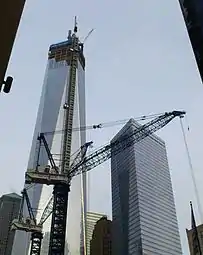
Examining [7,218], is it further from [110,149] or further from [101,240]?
[110,149]

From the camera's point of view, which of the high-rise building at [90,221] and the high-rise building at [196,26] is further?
the high-rise building at [90,221]

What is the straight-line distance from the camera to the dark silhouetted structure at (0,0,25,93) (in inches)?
255

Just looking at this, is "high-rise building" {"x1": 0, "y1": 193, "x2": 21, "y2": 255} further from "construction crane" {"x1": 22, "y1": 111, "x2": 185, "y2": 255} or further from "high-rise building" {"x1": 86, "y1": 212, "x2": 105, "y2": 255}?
"construction crane" {"x1": 22, "y1": 111, "x2": 185, "y2": 255}

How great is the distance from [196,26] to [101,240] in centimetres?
11456

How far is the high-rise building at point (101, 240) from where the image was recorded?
11481 centimetres

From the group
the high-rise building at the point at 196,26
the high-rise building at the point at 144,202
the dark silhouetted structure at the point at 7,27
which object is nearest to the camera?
the high-rise building at the point at 196,26

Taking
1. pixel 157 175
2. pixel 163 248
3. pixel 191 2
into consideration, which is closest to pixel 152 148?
pixel 157 175

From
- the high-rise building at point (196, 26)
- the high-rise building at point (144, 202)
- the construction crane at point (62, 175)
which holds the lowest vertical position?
the high-rise building at point (196, 26)

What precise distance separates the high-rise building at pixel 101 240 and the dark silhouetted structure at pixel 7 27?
11369 centimetres

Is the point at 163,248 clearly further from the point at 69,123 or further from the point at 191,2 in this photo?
the point at 191,2

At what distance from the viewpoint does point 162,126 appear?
65.8 m

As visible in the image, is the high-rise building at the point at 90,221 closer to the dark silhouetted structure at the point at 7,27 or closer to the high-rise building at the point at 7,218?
the high-rise building at the point at 7,218

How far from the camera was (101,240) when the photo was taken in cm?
11488

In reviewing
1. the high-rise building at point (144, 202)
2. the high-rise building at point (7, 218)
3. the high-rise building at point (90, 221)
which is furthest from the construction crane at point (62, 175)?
the high-rise building at point (90, 221)
